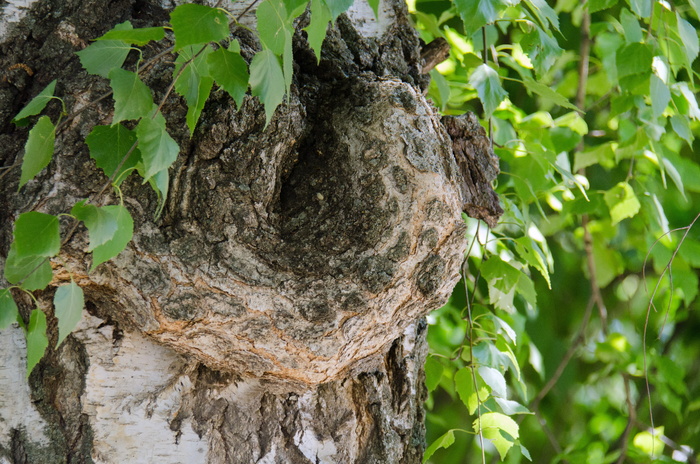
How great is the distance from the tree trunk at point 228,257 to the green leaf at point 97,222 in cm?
11

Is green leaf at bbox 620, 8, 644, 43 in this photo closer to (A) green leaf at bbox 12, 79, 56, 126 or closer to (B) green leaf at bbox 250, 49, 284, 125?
(B) green leaf at bbox 250, 49, 284, 125

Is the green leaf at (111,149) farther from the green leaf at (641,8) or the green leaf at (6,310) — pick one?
the green leaf at (641,8)

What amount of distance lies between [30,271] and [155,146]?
0.16 metres

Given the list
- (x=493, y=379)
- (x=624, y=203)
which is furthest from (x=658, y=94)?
(x=493, y=379)

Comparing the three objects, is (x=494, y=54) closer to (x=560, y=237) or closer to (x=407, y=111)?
(x=407, y=111)

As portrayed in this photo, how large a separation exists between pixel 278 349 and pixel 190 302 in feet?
0.34

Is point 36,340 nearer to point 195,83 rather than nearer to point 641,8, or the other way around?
point 195,83

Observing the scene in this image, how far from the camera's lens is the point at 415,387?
3.12ft

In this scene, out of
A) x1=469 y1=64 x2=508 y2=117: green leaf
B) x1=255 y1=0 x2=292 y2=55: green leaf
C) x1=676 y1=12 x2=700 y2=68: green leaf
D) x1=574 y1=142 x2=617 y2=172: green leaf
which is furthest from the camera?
x1=574 y1=142 x2=617 y2=172: green leaf

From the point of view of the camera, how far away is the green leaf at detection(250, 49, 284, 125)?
22.5 inches

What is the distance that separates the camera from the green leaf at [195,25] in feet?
1.81

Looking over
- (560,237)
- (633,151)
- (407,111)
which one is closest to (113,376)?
(407,111)

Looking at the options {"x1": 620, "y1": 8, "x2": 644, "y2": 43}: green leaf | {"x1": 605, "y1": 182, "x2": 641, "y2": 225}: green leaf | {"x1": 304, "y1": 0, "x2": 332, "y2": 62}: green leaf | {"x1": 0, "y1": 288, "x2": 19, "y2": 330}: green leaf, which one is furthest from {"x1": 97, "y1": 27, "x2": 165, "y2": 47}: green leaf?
{"x1": 605, "y1": 182, "x2": 641, "y2": 225}: green leaf

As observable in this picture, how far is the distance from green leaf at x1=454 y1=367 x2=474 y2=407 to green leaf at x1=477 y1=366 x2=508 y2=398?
0.02m
